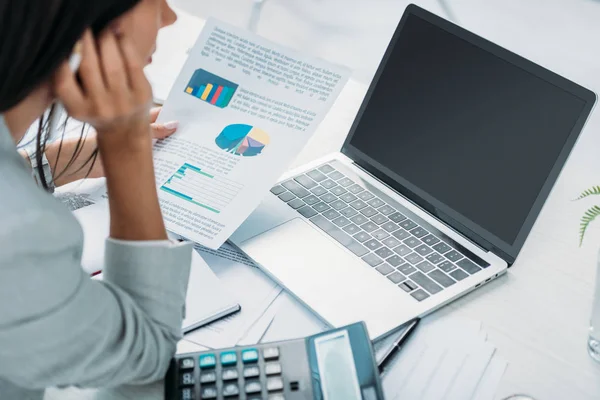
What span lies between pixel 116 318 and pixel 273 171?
0.35 metres

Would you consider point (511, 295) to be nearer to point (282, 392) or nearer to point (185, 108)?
point (282, 392)

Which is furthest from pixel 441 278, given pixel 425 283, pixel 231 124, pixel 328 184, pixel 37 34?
pixel 37 34

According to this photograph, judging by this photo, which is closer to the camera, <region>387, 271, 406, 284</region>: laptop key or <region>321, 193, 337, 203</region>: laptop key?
<region>387, 271, 406, 284</region>: laptop key

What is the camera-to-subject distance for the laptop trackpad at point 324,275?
2.41 feet

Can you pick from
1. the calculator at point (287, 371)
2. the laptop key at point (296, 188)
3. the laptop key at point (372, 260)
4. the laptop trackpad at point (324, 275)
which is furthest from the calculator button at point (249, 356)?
the laptop key at point (296, 188)

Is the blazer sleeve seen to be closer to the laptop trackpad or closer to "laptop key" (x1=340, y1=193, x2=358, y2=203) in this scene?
the laptop trackpad

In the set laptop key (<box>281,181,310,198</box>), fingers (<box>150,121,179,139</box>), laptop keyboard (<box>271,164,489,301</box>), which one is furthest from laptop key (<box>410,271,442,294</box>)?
fingers (<box>150,121,179,139</box>)

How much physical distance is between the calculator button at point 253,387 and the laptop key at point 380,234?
0.93 ft

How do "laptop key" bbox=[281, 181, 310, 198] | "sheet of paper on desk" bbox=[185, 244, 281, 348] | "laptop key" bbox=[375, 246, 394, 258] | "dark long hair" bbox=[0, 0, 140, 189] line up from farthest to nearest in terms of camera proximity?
"laptop key" bbox=[281, 181, 310, 198], "laptop key" bbox=[375, 246, 394, 258], "sheet of paper on desk" bbox=[185, 244, 281, 348], "dark long hair" bbox=[0, 0, 140, 189]

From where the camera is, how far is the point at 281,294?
0.77 m

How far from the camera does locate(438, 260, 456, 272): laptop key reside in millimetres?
796

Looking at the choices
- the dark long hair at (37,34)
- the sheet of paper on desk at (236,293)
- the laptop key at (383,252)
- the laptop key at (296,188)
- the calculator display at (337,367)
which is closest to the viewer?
the dark long hair at (37,34)

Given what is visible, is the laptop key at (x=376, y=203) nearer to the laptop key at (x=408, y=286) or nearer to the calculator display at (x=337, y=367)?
the laptop key at (x=408, y=286)

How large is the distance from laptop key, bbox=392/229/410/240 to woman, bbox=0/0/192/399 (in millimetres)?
291
